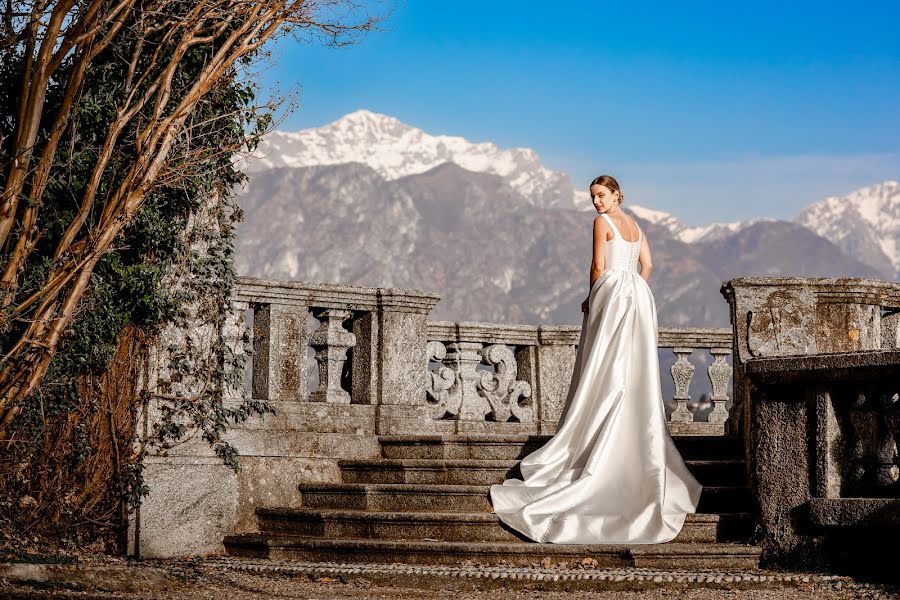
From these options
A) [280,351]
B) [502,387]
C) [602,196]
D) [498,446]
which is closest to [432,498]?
[498,446]

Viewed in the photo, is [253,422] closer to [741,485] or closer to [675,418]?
[741,485]

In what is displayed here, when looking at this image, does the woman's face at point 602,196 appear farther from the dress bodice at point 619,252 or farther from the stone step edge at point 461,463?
the stone step edge at point 461,463

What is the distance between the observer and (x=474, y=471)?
27.5ft

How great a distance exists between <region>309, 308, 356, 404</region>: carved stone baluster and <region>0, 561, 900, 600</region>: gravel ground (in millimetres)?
2381

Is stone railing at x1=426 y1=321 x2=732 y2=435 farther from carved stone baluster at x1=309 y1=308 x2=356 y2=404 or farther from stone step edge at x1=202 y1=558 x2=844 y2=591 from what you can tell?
stone step edge at x1=202 y1=558 x2=844 y2=591

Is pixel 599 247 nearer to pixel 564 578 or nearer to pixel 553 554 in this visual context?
pixel 553 554

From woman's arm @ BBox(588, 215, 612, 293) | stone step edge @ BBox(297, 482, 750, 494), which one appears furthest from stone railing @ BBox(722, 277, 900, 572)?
woman's arm @ BBox(588, 215, 612, 293)

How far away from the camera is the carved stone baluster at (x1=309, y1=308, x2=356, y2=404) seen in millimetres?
9352

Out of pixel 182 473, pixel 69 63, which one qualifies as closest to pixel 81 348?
pixel 182 473

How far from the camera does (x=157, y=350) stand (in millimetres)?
8328

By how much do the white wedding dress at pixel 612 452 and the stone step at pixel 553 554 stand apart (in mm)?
179

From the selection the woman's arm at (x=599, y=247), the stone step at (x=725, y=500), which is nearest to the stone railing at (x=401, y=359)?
the woman's arm at (x=599, y=247)

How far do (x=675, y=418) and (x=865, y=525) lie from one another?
4957 mm

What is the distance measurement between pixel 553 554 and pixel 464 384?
11.3 feet
